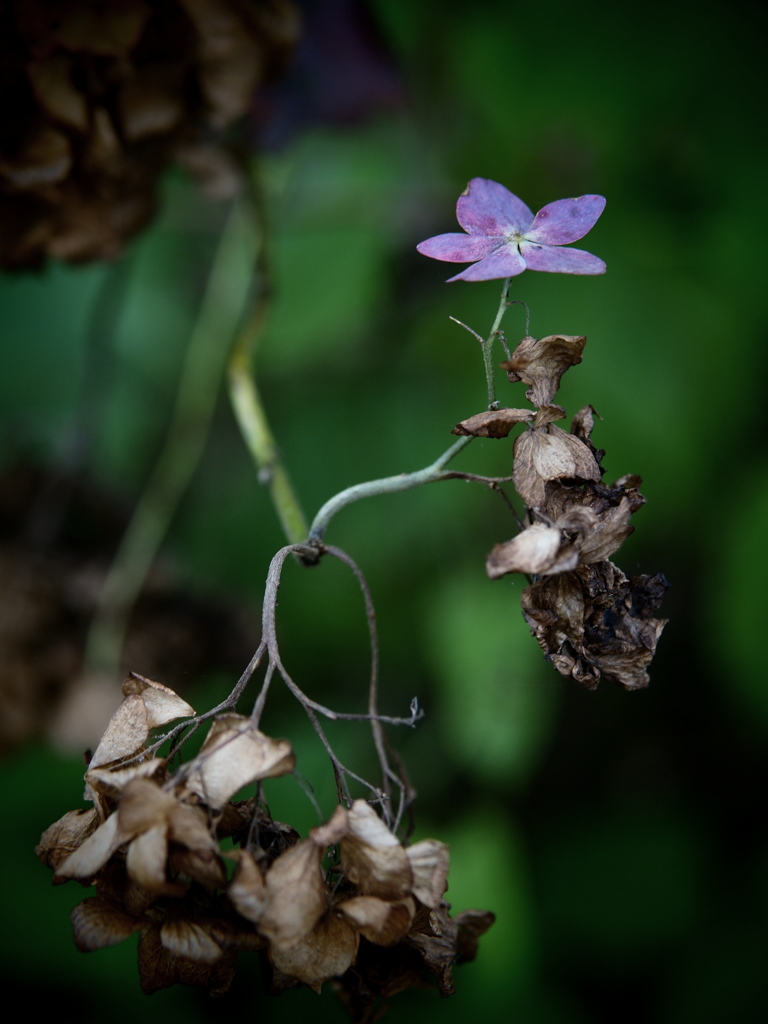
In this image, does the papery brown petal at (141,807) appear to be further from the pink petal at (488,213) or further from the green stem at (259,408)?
the pink petal at (488,213)

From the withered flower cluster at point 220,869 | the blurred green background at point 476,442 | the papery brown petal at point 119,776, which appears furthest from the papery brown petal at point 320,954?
the blurred green background at point 476,442

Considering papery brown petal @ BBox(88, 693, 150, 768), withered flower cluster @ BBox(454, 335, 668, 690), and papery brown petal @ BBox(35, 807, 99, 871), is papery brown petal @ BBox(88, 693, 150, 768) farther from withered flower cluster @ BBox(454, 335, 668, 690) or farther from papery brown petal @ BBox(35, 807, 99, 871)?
withered flower cluster @ BBox(454, 335, 668, 690)

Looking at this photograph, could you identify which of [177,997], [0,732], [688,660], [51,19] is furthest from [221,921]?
[688,660]

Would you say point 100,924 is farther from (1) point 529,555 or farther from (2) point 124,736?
(1) point 529,555

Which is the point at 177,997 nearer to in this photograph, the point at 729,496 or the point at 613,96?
the point at 729,496

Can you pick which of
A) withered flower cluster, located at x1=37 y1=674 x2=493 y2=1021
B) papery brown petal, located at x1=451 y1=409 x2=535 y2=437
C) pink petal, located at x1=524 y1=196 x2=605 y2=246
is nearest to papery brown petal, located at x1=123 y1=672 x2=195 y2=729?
withered flower cluster, located at x1=37 y1=674 x2=493 y2=1021

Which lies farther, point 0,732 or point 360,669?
point 360,669
